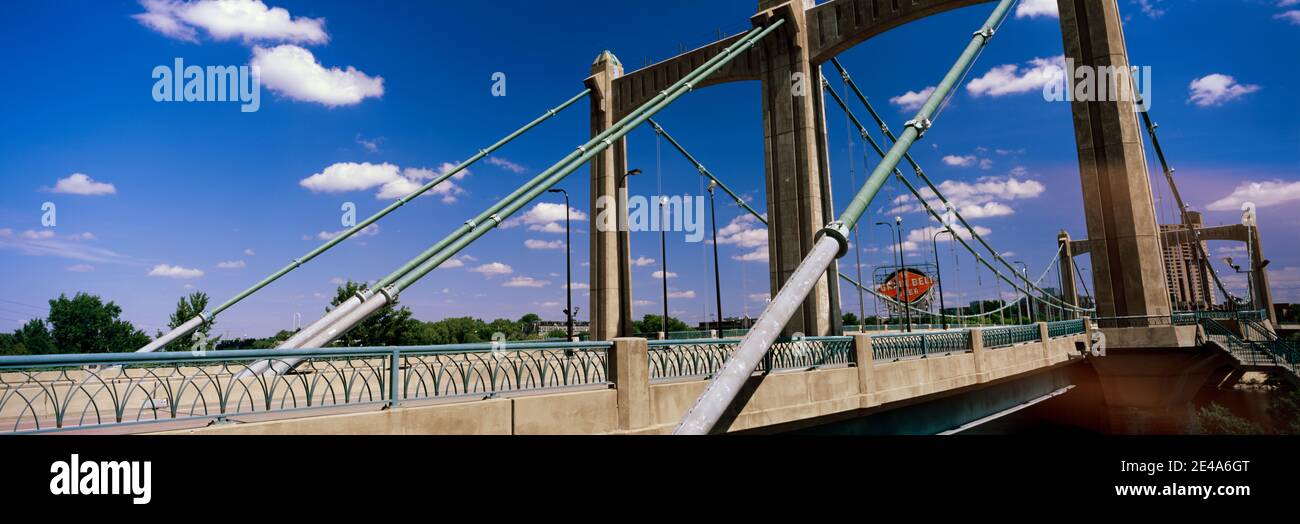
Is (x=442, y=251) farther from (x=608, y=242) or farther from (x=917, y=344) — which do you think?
(x=917, y=344)

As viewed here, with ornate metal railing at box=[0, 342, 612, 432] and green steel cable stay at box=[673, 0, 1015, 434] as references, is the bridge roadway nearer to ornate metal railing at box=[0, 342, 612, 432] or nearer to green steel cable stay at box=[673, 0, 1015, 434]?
ornate metal railing at box=[0, 342, 612, 432]

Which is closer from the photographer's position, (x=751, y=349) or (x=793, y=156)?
(x=751, y=349)

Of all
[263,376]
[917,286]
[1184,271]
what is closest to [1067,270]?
[917,286]

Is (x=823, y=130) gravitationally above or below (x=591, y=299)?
above

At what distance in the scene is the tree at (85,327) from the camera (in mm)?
60312

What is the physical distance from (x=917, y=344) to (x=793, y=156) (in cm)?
675

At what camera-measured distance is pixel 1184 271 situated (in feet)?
275

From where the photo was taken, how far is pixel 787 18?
61.8 feet

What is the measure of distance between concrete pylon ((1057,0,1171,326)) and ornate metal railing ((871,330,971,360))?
6.12 metres

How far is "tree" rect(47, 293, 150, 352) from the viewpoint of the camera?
60.3 meters
